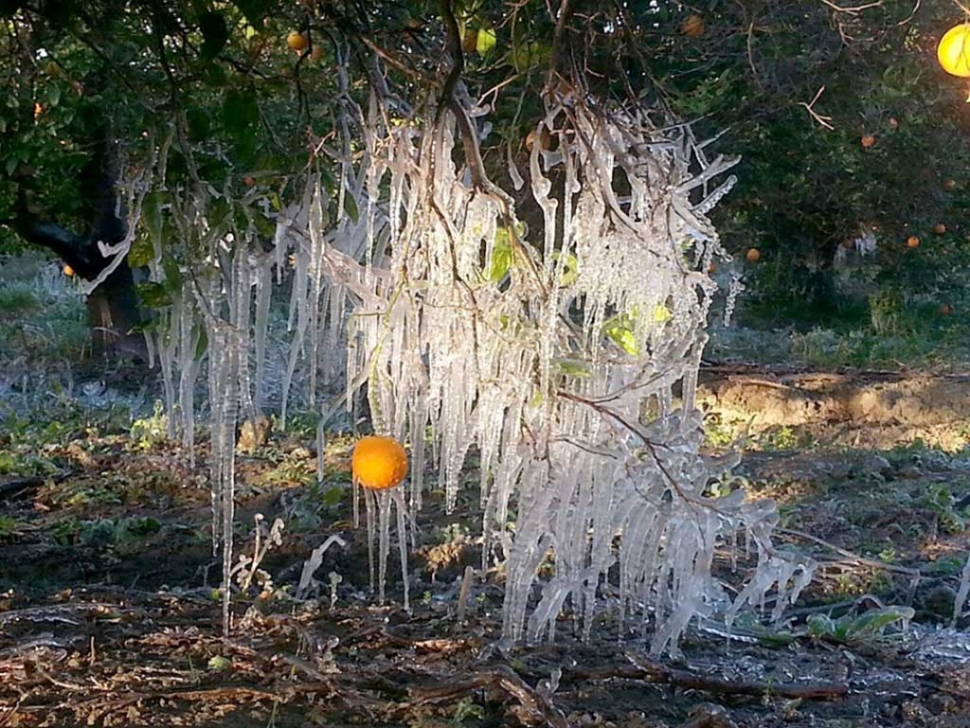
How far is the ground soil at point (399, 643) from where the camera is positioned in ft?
6.11

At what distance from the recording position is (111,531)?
3.47m

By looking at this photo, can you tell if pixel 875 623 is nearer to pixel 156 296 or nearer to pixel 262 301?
pixel 262 301

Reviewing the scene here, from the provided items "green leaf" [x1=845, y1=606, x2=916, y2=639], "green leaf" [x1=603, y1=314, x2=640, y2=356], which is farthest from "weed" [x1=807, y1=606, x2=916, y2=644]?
"green leaf" [x1=603, y1=314, x2=640, y2=356]

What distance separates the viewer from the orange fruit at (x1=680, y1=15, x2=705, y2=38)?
3.09m

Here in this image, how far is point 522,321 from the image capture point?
1.66 meters

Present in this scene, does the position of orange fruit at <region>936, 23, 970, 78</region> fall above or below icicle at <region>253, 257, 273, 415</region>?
above

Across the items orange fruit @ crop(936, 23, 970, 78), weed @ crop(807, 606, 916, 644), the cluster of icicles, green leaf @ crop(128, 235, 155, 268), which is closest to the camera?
the cluster of icicles

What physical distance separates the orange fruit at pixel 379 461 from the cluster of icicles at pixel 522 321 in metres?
0.03

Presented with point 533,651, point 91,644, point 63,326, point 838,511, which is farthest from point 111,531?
point 63,326

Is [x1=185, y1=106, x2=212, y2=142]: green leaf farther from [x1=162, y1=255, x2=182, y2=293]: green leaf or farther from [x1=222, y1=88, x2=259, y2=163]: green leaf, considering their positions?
[x1=162, y1=255, x2=182, y2=293]: green leaf

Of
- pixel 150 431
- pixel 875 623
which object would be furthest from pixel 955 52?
pixel 150 431

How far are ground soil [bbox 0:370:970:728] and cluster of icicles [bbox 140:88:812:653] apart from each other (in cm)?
22

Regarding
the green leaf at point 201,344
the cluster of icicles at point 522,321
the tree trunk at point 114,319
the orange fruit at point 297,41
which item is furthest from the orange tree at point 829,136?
the tree trunk at point 114,319

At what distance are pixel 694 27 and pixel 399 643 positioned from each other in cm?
196
